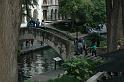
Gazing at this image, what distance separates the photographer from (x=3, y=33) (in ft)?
27.1

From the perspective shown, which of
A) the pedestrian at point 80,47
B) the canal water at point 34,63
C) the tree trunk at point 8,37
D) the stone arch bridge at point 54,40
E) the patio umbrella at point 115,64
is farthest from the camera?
the stone arch bridge at point 54,40

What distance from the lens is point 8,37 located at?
8.34 meters

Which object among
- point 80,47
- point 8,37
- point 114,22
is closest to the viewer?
point 8,37

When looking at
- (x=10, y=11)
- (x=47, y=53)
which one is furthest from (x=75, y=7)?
(x=10, y=11)

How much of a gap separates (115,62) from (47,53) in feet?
132

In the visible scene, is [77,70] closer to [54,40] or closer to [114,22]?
[114,22]

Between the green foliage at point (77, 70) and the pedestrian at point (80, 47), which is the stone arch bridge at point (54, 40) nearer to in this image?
the pedestrian at point (80, 47)

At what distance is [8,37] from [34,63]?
3538 centimetres

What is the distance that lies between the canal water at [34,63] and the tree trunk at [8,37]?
965 inches

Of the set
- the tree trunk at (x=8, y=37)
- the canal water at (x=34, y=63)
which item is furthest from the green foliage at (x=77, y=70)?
the canal water at (x=34, y=63)

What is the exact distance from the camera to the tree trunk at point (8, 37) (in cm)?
822

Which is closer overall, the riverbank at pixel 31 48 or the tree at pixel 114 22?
the tree at pixel 114 22

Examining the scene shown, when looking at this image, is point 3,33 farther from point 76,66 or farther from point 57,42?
point 57,42

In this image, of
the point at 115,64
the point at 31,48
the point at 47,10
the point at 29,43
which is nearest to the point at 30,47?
the point at 31,48
